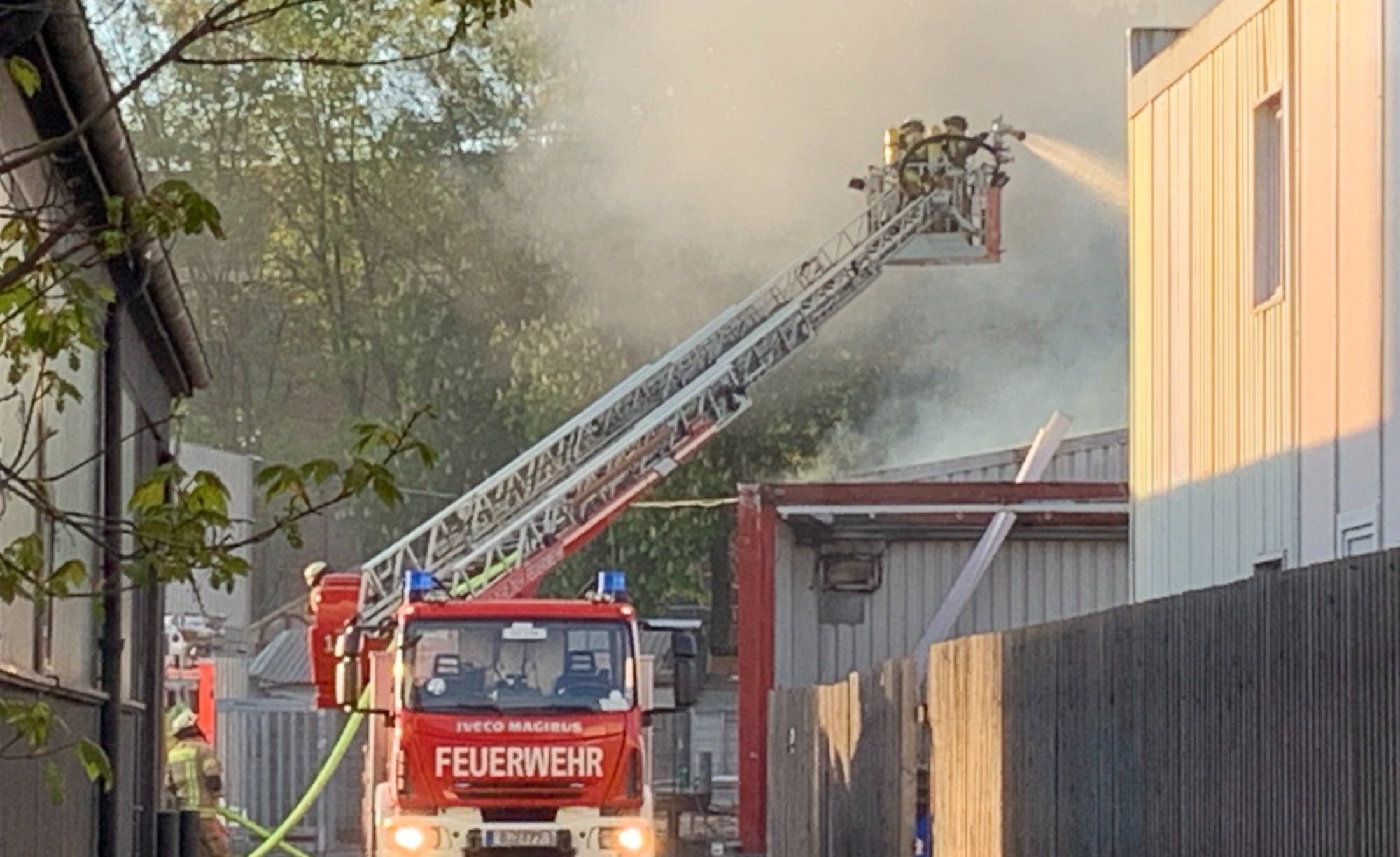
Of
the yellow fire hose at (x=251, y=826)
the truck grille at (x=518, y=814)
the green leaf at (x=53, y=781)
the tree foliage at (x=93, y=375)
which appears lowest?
the yellow fire hose at (x=251, y=826)

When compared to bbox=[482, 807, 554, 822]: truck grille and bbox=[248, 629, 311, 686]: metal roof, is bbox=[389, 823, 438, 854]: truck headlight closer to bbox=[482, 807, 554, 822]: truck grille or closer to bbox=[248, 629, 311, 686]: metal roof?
bbox=[482, 807, 554, 822]: truck grille

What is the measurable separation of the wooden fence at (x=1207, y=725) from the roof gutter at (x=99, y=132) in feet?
8.73

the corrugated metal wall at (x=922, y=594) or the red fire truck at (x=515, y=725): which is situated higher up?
the corrugated metal wall at (x=922, y=594)

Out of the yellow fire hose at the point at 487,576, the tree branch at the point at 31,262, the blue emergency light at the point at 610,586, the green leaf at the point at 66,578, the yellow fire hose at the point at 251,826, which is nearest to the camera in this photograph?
the tree branch at the point at 31,262

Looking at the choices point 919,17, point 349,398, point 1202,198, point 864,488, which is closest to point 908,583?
point 864,488

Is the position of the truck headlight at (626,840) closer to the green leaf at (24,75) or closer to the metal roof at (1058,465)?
the metal roof at (1058,465)

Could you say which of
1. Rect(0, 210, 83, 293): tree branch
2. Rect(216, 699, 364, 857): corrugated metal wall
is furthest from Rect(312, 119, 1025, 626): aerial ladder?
Rect(0, 210, 83, 293): tree branch

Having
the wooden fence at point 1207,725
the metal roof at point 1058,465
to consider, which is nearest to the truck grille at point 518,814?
the wooden fence at point 1207,725

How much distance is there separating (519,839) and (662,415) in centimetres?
793

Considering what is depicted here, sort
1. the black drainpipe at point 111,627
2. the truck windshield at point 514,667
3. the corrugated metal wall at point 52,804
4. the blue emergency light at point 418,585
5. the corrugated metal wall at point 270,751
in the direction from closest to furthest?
the corrugated metal wall at point 52,804 → the black drainpipe at point 111,627 → the truck windshield at point 514,667 → the blue emergency light at point 418,585 → the corrugated metal wall at point 270,751

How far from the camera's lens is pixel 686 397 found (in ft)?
81.4

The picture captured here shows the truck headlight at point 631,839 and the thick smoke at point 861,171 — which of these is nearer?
the truck headlight at point 631,839

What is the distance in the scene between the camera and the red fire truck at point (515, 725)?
17031mm

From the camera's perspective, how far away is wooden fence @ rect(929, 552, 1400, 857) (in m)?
6.02
